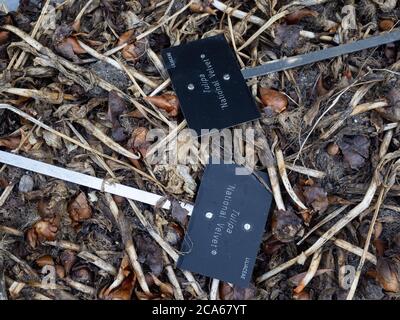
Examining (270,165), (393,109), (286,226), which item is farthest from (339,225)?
(393,109)

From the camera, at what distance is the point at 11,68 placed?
1540 mm

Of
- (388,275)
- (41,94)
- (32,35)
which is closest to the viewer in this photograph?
(388,275)

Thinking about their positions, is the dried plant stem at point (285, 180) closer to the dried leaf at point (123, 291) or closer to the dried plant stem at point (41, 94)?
the dried leaf at point (123, 291)

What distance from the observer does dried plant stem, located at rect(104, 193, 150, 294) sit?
4.45 ft

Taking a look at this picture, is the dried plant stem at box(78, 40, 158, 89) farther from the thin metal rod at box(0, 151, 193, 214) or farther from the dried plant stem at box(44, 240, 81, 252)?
the dried plant stem at box(44, 240, 81, 252)

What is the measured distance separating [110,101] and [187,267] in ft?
1.76

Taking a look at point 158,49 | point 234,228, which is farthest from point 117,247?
point 158,49

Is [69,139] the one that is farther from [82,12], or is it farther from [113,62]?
[82,12]

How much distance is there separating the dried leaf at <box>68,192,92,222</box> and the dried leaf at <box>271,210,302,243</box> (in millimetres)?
543

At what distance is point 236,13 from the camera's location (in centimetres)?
159

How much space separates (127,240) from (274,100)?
598mm

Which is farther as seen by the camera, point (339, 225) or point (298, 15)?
point (298, 15)

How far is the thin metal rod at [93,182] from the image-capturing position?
4.54ft

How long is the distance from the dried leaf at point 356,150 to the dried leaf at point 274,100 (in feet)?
0.66
